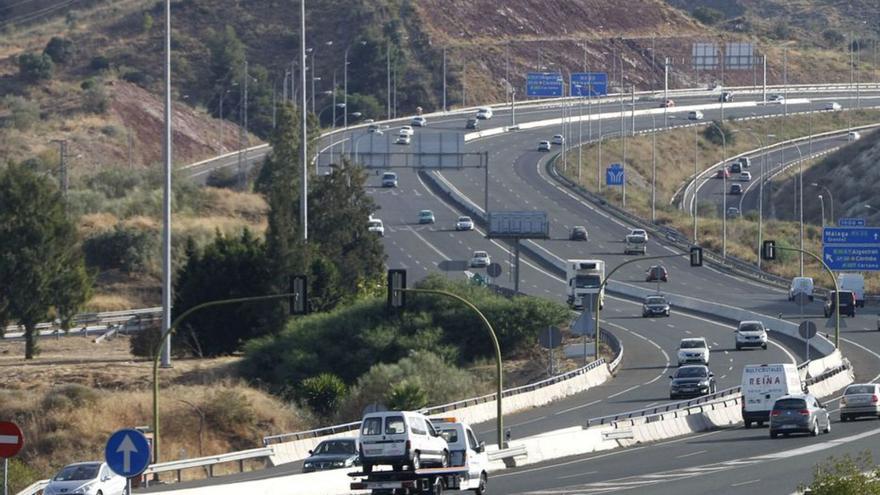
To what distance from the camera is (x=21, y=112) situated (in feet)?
518

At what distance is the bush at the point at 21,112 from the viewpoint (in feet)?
506

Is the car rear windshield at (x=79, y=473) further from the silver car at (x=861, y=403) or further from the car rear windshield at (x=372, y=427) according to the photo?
the silver car at (x=861, y=403)

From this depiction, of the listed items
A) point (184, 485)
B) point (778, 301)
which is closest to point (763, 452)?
point (184, 485)

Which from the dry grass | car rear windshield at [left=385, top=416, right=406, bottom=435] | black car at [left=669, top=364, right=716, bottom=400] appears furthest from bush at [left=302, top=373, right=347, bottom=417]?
car rear windshield at [left=385, top=416, right=406, bottom=435]

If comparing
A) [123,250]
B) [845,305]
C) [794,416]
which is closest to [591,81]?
[123,250]

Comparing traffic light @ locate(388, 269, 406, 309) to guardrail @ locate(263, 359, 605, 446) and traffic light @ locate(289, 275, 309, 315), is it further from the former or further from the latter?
guardrail @ locate(263, 359, 605, 446)

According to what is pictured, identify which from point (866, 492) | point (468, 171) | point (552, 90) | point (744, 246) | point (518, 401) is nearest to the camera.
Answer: point (866, 492)

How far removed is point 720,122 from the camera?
186 m

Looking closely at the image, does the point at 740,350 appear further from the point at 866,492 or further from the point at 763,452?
the point at 866,492

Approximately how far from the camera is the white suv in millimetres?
35312

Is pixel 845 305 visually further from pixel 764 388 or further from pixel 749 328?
pixel 764 388

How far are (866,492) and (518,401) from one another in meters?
40.5

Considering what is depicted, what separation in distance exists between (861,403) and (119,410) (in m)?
27.9

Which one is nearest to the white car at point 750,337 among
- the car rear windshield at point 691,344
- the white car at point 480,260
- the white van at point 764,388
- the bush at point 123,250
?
the car rear windshield at point 691,344
